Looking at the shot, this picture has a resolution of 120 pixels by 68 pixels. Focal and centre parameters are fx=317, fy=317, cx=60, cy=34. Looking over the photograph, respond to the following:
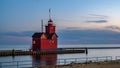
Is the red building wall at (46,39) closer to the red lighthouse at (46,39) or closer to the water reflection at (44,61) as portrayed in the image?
the red lighthouse at (46,39)

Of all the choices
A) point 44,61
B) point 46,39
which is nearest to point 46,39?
point 46,39

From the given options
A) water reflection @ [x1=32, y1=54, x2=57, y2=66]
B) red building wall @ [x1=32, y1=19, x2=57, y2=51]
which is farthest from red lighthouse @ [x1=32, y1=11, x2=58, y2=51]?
water reflection @ [x1=32, y1=54, x2=57, y2=66]

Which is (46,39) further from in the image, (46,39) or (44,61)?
(44,61)

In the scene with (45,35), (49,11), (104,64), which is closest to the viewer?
(104,64)

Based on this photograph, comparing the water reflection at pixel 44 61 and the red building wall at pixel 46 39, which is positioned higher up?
the red building wall at pixel 46 39

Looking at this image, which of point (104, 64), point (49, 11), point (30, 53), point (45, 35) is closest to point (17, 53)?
point (30, 53)

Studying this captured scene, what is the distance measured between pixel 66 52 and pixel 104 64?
68.2 m

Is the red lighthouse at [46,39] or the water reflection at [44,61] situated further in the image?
the red lighthouse at [46,39]

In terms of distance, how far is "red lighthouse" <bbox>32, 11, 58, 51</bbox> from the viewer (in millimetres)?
92062

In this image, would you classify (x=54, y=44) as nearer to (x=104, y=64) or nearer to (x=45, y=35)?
(x=45, y=35)

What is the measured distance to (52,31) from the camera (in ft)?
318

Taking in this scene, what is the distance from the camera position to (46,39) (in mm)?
92938

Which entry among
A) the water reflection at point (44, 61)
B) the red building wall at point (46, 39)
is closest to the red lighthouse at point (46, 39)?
the red building wall at point (46, 39)

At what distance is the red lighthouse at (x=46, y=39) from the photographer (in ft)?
302
